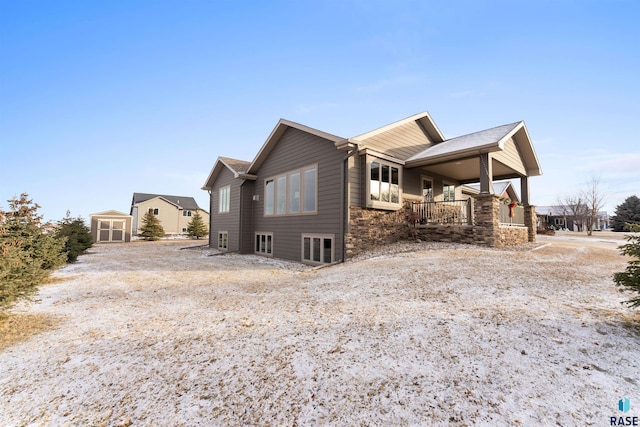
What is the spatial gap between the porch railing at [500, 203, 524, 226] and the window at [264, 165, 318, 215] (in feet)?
25.6

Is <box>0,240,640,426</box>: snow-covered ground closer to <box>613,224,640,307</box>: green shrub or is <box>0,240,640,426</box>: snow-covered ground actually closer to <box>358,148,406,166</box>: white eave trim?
<box>613,224,640,307</box>: green shrub

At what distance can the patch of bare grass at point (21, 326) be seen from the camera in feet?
11.8

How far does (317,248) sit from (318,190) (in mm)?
2384

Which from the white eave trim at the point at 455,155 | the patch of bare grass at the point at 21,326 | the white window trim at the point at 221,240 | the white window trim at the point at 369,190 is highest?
the white eave trim at the point at 455,155

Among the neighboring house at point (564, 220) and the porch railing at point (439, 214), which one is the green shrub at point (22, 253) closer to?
the porch railing at point (439, 214)

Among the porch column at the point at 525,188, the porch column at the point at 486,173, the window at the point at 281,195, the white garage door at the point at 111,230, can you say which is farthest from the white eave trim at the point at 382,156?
the white garage door at the point at 111,230

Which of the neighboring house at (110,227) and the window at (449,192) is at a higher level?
the window at (449,192)

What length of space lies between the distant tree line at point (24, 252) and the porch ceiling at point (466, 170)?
13012 mm

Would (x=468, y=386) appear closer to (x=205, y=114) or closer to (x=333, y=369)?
(x=333, y=369)

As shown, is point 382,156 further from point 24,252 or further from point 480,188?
point 24,252

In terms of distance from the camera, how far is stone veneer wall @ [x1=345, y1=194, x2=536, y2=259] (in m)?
9.59

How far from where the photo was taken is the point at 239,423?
2.07 meters

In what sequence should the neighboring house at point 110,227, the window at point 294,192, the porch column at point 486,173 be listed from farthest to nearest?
1. the neighboring house at point 110,227
2. the window at point 294,192
3. the porch column at point 486,173

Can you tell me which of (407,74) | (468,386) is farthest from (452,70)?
(468,386)
